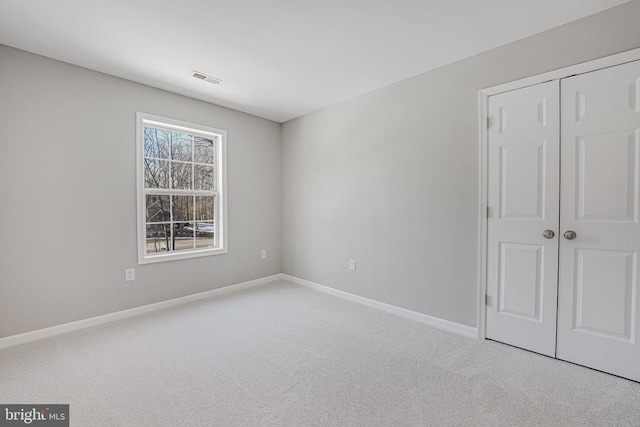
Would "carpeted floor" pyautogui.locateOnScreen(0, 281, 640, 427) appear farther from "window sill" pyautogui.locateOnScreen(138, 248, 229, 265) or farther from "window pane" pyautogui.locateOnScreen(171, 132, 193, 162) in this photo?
"window pane" pyautogui.locateOnScreen(171, 132, 193, 162)

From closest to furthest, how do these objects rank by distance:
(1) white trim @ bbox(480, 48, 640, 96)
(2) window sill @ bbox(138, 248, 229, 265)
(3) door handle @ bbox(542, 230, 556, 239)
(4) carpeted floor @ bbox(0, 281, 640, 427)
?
(4) carpeted floor @ bbox(0, 281, 640, 427) < (1) white trim @ bbox(480, 48, 640, 96) < (3) door handle @ bbox(542, 230, 556, 239) < (2) window sill @ bbox(138, 248, 229, 265)

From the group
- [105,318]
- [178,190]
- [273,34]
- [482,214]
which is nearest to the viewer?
[273,34]

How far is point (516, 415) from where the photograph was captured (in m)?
1.57

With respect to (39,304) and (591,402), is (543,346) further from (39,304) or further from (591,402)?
(39,304)

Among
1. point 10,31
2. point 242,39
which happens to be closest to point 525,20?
point 242,39

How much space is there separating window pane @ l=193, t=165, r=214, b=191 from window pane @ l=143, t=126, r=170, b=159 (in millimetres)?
393

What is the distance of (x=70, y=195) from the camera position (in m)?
2.63

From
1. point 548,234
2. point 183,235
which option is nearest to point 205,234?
point 183,235

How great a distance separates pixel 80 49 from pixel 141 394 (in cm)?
272

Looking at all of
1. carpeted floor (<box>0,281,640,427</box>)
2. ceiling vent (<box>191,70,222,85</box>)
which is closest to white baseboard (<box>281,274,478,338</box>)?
carpeted floor (<box>0,281,640,427</box>)

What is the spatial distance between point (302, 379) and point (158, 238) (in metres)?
2.41

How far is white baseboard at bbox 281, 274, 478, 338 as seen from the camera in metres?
2.57

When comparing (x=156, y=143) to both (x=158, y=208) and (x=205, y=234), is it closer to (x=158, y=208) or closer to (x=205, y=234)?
(x=158, y=208)

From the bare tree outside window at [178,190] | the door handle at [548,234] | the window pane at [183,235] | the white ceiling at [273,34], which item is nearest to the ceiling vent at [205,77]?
the white ceiling at [273,34]
